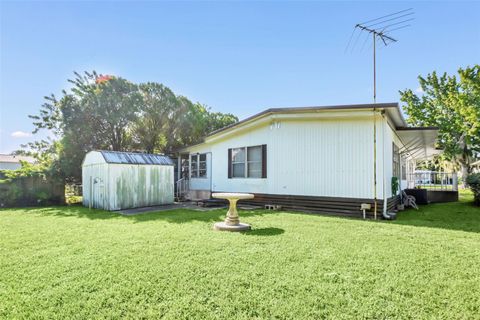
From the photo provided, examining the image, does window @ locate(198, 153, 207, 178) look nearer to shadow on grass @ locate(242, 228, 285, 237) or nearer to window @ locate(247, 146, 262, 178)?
window @ locate(247, 146, 262, 178)

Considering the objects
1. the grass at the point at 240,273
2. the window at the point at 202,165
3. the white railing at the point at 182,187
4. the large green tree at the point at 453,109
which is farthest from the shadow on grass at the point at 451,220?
the large green tree at the point at 453,109

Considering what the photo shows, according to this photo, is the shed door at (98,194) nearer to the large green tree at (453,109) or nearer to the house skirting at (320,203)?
the house skirting at (320,203)

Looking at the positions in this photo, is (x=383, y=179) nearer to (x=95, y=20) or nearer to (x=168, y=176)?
(x=168, y=176)

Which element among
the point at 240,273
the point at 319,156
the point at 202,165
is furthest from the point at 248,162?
the point at 240,273

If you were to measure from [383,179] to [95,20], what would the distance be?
11.3 m

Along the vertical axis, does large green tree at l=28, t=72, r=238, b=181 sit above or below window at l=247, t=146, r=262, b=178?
above

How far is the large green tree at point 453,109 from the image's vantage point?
17875mm

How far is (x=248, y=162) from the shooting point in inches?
434

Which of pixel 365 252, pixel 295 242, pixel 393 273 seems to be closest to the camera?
pixel 393 273

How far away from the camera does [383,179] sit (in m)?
8.11

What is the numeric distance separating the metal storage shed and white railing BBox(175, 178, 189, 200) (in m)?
2.71

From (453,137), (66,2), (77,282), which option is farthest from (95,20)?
(453,137)

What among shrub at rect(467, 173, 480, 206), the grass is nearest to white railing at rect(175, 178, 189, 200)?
the grass

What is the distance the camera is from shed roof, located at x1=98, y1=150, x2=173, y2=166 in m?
10.2
